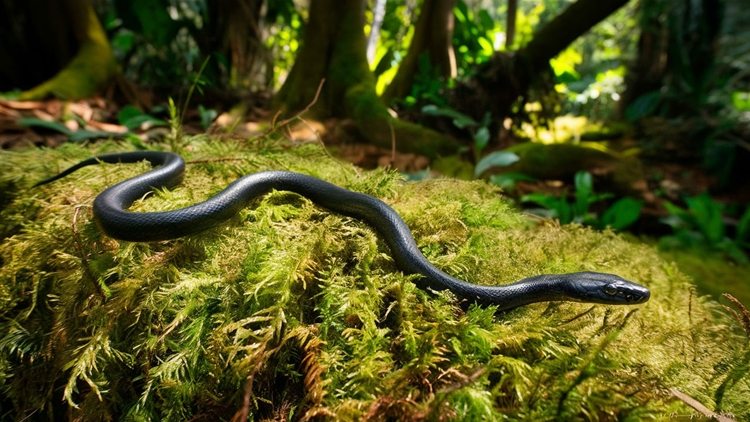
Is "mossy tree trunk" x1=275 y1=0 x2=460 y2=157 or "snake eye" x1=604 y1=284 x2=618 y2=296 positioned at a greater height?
"mossy tree trunk" x1=275 y1=0 x2=460 y2=157

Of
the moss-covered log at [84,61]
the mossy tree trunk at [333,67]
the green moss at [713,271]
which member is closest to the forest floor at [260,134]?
the green moss at [713,271]

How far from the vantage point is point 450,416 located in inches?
41.9

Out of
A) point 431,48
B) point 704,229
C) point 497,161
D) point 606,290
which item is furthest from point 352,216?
point 431,48

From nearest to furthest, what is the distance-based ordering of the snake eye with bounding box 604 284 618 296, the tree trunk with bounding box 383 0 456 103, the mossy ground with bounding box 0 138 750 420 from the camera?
the mossy ground with bounding box 0 138 750 420
the snake eye with bounding box 604 284 618 296
the tree trunk with bounding box 383 0 456 103

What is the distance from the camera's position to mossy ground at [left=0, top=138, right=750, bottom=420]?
1183 millimetres

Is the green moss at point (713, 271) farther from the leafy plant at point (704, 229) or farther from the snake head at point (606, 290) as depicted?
the snake head at point (606, 290)

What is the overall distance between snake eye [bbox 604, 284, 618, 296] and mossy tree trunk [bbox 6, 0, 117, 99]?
282 inches

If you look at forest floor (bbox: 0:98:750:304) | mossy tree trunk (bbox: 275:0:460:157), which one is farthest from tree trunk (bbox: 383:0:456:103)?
forest floor (bbox: 0:98:750:304)

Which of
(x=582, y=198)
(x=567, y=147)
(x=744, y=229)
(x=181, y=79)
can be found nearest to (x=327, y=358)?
(x=582, y=198)

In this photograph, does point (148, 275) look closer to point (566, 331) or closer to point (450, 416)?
point (450, 416)

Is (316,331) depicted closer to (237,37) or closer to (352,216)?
(352,216)

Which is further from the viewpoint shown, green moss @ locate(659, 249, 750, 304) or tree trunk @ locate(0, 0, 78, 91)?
tree trunk @ locate(0, 0, 78, 91)

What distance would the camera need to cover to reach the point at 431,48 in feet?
23.6

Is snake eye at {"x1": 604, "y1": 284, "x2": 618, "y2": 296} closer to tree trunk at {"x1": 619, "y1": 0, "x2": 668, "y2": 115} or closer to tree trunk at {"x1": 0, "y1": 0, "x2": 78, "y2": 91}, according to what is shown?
tree trunk at {"x1": 0, "y1": 0, "x2": 78, "y2": 91}
